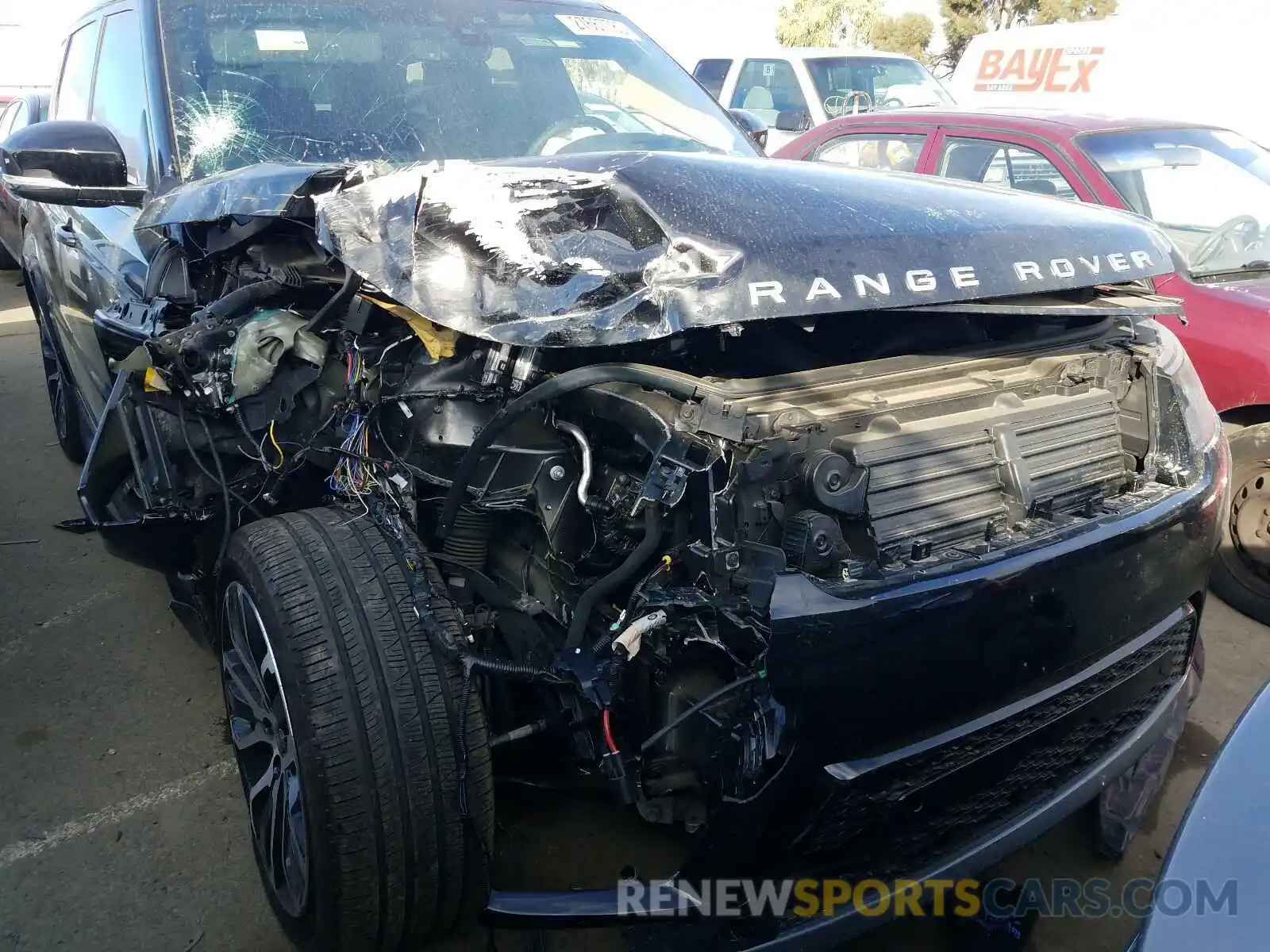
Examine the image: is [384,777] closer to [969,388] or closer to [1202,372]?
[969,388]

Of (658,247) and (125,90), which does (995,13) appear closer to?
(125,90)

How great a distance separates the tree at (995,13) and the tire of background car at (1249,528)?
28.9m

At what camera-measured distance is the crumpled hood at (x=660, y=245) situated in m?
1.70

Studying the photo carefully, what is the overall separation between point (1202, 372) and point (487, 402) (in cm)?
304

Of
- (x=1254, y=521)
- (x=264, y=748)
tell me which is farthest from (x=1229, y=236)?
(x=264, y=748)

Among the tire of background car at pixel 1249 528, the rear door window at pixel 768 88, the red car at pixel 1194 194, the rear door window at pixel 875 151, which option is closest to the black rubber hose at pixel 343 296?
the red car at pixel 1194 194

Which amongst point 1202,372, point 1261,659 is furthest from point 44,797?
point 1202,372

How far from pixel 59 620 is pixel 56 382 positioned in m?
1.93

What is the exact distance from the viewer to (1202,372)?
3.62m

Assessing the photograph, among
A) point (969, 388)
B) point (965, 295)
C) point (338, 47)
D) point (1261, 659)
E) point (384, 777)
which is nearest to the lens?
point (384, 777)

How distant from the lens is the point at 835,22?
95.2 feet

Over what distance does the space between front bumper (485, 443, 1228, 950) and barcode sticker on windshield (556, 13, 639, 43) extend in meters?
2.61

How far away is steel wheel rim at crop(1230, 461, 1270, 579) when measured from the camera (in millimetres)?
3496

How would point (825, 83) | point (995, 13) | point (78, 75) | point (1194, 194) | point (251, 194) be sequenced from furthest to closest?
point (995, 13) → point (825, 83) → point (1194, 194) → point (78, 75) → point (251, 194)
